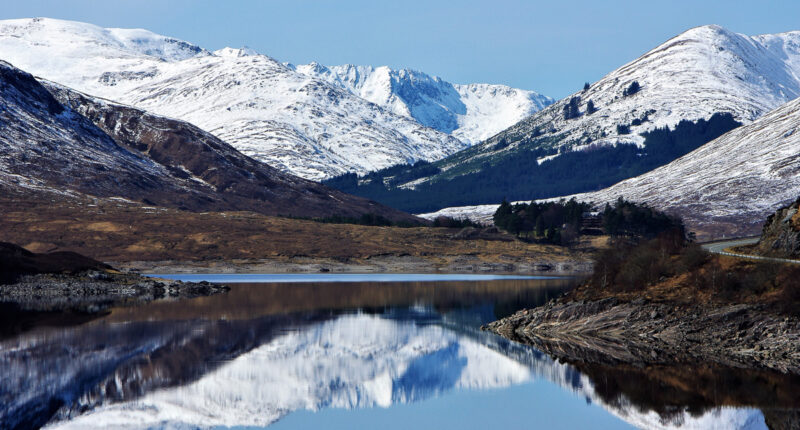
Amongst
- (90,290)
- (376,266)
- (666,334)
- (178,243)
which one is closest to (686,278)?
(666,334)

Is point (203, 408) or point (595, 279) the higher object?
point (595, 279)

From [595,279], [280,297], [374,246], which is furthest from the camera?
[374,246]

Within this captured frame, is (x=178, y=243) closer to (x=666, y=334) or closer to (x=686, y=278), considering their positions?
(x=686, y=278)

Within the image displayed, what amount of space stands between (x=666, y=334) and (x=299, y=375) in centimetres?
2569

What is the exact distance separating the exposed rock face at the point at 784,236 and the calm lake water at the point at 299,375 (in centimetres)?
2016

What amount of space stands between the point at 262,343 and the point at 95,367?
611 inches

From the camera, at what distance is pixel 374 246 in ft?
645

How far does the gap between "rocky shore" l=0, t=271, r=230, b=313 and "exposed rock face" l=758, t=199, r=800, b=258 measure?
207ft

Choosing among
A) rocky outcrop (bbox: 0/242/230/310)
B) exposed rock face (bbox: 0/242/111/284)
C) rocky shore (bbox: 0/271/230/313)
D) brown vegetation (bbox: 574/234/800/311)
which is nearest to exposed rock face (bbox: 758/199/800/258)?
brown vegetation (bbox: 574/234/800/311)

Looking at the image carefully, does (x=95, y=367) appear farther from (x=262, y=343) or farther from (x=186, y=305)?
(x=186, y=305)

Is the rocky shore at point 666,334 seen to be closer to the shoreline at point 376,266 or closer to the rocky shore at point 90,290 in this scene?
the rocky shore at point 90,290

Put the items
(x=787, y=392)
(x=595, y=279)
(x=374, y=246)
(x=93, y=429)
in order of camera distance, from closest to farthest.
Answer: (x=93, y=429) < (x=787, y=392) < (x=595, y=279) < (x=374, y=246)

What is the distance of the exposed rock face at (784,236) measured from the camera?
Answer: 7125 cm

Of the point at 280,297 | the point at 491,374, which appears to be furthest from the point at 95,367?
the point at 280,297
